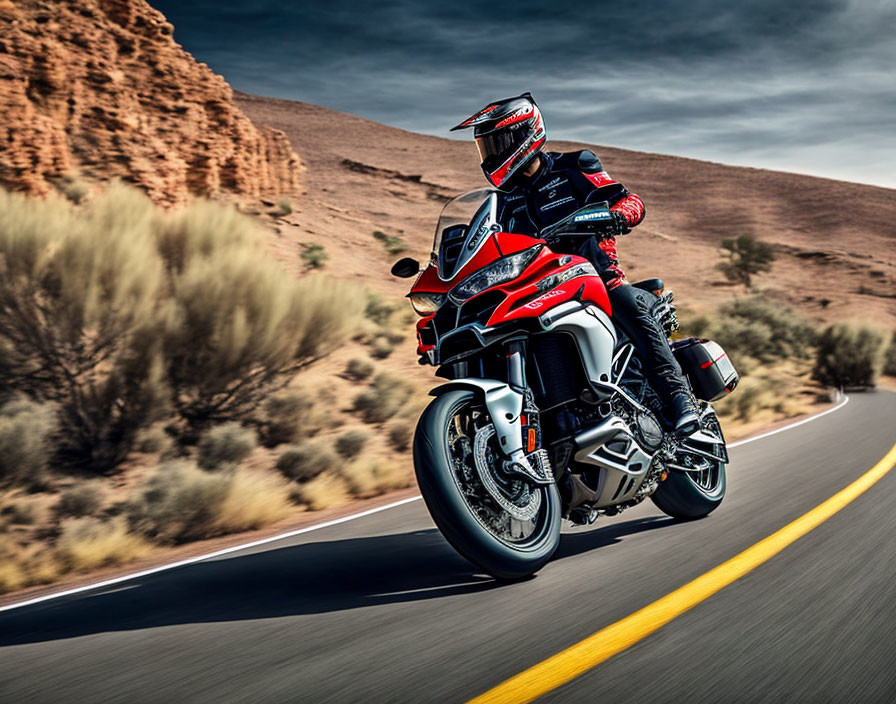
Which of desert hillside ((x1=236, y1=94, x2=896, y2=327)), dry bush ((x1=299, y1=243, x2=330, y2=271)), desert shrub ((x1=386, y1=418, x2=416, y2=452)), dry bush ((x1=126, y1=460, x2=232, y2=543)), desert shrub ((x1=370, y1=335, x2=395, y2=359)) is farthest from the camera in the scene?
desert hillside ((x1=236, y1=94, x2=896, y2=327))

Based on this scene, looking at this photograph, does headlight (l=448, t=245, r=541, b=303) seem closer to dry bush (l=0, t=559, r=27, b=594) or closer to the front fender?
the front fender

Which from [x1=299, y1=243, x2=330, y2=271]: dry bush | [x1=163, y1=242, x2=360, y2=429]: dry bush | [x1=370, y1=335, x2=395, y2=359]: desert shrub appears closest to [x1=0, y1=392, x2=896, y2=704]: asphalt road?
[x1=163, y1=242, x2=360, y2=429]: dry bush

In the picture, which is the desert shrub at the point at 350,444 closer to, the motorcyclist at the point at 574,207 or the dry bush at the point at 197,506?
the dry bush at the point at 197,506

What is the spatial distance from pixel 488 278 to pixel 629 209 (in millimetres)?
1189

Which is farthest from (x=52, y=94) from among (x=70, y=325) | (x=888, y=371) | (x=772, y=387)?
(x=888, y=371)

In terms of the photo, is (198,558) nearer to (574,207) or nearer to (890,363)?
(574,207)

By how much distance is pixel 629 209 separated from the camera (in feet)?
16.0

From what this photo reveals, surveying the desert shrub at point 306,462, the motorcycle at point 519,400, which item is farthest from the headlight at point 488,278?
the desert shrub at point 306,462

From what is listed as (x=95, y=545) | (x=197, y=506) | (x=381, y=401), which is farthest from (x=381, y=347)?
(x=95, y=545)

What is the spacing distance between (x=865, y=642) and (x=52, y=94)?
19306mm

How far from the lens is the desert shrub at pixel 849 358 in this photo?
804 inches

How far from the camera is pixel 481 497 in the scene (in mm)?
4125

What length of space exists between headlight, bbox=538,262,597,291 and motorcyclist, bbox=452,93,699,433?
0.26 metres

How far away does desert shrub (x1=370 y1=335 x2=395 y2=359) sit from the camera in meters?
15.6
